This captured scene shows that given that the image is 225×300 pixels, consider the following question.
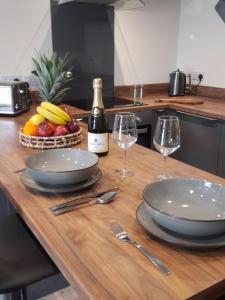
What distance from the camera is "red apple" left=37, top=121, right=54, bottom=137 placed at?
137 cm

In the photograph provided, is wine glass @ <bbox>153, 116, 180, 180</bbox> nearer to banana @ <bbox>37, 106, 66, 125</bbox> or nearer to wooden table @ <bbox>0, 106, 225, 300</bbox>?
wooden table @ <bbox>0, 106, 225, 300</bbox>

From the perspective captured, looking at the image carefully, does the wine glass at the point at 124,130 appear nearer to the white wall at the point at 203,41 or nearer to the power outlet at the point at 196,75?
the white wall at the point at 203,41

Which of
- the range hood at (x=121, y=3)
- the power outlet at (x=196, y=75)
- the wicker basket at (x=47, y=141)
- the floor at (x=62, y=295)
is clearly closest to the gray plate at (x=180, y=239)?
the wicker basket at (x=47, y=141)

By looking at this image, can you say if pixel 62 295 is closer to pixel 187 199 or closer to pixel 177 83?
pixel 187 199

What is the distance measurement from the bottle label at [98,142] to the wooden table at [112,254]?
0.23 m

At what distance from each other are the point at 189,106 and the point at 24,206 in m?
1.93

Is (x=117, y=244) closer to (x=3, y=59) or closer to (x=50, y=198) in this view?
(x=50, y=198)

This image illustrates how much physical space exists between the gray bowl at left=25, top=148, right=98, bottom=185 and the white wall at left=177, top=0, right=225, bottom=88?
2.20 m

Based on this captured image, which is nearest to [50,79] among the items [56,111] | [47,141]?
[56,111]

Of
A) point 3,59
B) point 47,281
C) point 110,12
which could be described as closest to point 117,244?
point 47,281

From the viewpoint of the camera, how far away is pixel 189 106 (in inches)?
99.2

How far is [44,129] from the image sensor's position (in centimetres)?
138

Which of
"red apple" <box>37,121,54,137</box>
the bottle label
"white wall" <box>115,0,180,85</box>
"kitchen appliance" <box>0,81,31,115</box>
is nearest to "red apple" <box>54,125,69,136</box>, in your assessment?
"red apple" <box>37,121,54,137</box>

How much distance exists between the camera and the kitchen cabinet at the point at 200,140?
2.33 meters
